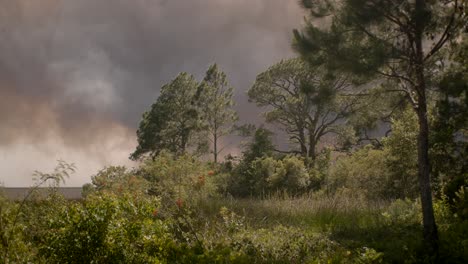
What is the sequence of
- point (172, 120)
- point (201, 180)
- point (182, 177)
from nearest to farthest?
point (201, 180), point (182, 177), point (172, 120)

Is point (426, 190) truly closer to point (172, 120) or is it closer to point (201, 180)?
point (201, 180)

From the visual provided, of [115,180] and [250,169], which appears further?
[250,169]

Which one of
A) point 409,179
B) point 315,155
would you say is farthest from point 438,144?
point 315,155

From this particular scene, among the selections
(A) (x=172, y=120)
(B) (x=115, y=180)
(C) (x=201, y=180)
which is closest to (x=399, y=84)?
(C) (x=201, y=180)

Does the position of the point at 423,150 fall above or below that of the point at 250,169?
below

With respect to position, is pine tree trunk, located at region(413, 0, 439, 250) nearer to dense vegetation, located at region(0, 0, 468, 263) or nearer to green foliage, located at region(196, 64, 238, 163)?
dense vegetation, located at region(0, 0, 468, 263)

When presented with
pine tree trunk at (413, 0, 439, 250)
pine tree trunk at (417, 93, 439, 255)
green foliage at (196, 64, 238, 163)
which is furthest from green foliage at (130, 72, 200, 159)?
pine tree trunk at (417, 93, 439, 255)

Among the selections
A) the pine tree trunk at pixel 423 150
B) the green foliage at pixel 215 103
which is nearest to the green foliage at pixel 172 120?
the green foliage at pixel 215 103

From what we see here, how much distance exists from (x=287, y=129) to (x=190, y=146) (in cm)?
651

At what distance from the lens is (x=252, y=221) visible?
1141 centimetres

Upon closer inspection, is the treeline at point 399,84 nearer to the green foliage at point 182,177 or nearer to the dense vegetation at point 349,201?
the dense vegetation at point 349,201

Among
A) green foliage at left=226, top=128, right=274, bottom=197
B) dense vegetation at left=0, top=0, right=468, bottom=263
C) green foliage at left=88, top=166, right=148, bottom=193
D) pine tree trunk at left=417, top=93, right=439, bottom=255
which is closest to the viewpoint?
dense vegetation at left=0, top=0, right=468, bottom=263

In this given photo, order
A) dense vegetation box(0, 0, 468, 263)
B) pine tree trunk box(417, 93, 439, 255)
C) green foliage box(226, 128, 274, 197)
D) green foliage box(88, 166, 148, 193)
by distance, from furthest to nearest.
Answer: green foliage box(226, 128, 274, 197) < green foliage box(88, 166, 148, 193) < pine tree trunk box(417, 93, 439, 255) < dense vegetation box(0, 0, 468, 263)

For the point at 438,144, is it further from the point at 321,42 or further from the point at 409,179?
the point at 321,42
